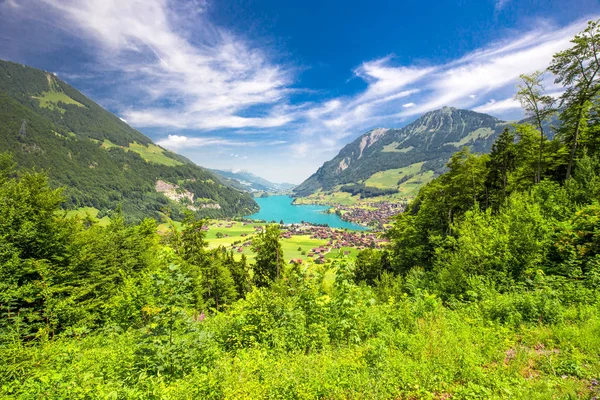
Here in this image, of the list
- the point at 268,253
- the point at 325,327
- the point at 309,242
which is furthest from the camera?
the point at 309,242

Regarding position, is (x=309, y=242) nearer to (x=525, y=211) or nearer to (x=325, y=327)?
(x=525, y=211)

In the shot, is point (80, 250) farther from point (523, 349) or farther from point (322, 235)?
point (322, 235)

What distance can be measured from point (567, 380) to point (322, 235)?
5739 inches

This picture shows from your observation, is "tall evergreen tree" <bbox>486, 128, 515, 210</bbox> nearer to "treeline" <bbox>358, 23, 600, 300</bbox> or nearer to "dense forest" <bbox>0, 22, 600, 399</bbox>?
"treeline" <bbox>358, 23, 600, 300</bbox>

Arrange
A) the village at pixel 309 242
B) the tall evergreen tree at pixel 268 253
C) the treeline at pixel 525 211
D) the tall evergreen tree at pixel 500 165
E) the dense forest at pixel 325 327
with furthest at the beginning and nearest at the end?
1. the village at pixel 309 242
2. the tall evergreen tree at pixel 268 253
3. the tall evergreen tree at pixel 500 165
4. the treeline at pixel 525 211
5. the dense forest at pixel 325 327

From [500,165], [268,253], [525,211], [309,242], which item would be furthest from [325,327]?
[309,242]

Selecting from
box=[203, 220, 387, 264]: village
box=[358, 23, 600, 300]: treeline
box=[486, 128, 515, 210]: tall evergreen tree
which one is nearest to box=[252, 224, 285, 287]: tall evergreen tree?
box=[358, 23, 600, 300]: treeline

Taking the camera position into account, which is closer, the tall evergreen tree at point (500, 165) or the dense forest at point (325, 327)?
the dense forest at point (325, 327)

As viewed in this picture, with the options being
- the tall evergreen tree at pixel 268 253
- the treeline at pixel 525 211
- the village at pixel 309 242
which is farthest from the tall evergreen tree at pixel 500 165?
the village at pixel 309 242

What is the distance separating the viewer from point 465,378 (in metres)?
5.30

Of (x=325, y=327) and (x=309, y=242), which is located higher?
(x=325, y=327)

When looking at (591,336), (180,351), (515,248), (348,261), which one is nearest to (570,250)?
(515,248)

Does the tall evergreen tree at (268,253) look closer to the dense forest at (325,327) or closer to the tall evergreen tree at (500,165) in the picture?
the dense forest at (325,327)

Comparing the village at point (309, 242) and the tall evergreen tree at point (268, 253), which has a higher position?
the tall evergreen tree at point (268, 253)
